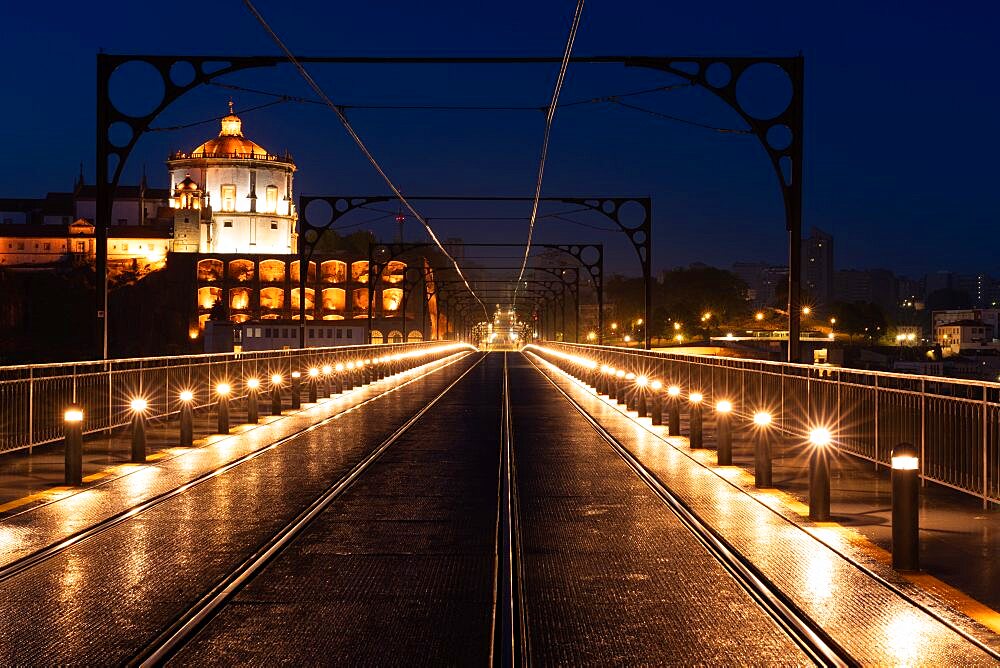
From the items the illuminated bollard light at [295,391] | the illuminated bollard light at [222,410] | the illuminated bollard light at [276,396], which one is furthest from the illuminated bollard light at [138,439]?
the illuminated bollard light at [295,391]

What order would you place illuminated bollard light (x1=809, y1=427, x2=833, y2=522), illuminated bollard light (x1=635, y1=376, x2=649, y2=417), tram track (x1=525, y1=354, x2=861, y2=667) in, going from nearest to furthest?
tram track (x1=525, y1=354, x2=861, y2=667) < illuminated bollard light (x1=809, y1=427, x2=833, y2=522) < illuminated bollard light (x1=635, y1=376, x2=649, y2=417)

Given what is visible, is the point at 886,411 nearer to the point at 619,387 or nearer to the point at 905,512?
the point at 905,512

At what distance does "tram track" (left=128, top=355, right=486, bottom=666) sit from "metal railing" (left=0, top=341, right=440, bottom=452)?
19.4 feet

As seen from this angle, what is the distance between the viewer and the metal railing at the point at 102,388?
19.4m

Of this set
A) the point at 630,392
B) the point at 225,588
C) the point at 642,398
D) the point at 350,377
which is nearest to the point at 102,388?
the point at 225,588

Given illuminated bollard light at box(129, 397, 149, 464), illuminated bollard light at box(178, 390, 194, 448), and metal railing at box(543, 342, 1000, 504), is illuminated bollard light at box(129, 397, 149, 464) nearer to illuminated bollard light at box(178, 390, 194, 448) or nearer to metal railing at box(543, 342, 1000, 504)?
illuminated bollard light at box(178, 390, 194, 448)

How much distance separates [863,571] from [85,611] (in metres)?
6.21

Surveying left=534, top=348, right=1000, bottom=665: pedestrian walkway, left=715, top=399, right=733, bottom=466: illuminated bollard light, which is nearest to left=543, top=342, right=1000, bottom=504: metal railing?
left=715, top=399, right=733, bottom=466: illuminated bollard light

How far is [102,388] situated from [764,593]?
54.4ft

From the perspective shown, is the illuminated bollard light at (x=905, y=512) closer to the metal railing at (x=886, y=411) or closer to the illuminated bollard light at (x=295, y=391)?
the metal railing at (x=886, y=411)

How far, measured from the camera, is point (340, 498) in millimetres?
15000

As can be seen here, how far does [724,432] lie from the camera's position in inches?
742

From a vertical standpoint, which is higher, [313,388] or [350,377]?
[313,388]

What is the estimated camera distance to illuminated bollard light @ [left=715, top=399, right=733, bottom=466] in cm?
1869
